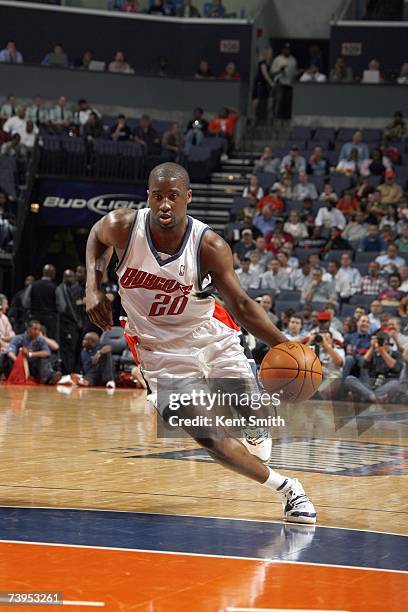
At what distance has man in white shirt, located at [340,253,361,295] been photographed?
15578 mm

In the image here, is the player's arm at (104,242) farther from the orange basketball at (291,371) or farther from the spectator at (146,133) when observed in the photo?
the spectator at (146,133)

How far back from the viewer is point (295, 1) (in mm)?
24547

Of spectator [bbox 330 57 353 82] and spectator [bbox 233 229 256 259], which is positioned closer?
spectator [bbox 233 229 256 259]

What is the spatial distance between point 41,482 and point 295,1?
1996 cm

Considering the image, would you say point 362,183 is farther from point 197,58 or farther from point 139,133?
point 197,58

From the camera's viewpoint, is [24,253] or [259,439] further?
[24,253]

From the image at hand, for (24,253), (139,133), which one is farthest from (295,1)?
(24,253)

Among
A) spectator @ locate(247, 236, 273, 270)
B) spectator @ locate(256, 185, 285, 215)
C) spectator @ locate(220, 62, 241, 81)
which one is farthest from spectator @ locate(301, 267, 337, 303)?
spectator @ locate(220, 62, 241, 81)

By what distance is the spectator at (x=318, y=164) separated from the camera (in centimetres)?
1909

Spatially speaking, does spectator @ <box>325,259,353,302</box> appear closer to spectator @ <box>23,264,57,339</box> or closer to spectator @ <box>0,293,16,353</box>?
spectator @ <box>23,264,57,339</box>

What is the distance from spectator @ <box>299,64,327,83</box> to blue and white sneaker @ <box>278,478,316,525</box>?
58.7 ft

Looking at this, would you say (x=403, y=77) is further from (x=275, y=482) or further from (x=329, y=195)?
(x=275, y=482)

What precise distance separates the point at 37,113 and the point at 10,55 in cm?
283

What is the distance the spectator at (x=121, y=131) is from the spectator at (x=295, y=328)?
7.32 meters
